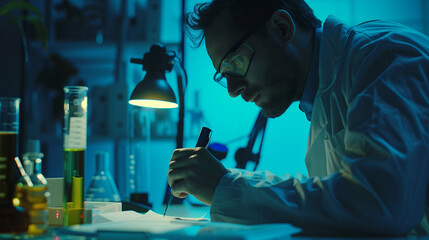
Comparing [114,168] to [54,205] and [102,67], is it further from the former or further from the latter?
[54,205]

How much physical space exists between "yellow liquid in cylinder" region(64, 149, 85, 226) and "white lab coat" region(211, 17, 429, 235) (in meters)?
0.27

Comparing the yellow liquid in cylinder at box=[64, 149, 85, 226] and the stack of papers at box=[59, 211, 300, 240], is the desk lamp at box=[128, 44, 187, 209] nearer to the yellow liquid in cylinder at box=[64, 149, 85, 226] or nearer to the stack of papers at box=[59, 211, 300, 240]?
the yellow liquid in cylinder at box=[64, 149, 85, 226]

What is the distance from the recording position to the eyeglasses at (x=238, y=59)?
1.15 metres

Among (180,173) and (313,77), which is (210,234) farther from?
(313,77)

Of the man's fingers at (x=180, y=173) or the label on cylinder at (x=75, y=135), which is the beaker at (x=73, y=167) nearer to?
the label on cylinder at (x=75, y=135)

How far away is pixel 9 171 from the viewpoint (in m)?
0.73

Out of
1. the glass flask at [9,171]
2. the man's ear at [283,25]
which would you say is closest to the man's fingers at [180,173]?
the glass flask at [9,171]

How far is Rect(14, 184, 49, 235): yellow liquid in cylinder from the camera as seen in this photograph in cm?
68

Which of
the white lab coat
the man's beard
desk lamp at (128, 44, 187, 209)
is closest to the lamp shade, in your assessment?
desk lamp at (128, 44, 187, 209)

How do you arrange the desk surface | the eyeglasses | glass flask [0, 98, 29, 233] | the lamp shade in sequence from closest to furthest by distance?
the desk surface → glass flask [0, 98, 29, 233] → the eyeglasses → the lamp shade

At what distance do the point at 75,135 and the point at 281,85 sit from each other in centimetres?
71

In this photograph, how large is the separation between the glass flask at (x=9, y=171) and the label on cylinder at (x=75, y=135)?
0.32 ft

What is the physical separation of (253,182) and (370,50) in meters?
0.41

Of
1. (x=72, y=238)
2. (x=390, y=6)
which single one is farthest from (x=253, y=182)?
(x=390, y=6)
